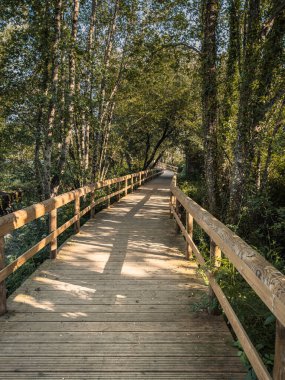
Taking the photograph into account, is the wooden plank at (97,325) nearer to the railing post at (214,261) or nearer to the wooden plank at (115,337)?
the wooden plank at (115,337)

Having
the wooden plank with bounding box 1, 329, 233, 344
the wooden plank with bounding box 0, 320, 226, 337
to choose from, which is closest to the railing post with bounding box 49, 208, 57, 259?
the wooden plank with bounding box 0, 320, 226, 337

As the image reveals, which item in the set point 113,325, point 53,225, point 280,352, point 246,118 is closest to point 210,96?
point 246,118

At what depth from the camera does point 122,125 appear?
24891 millimetres

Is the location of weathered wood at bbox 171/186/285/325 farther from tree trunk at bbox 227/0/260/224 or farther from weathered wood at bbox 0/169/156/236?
tree trunk at bbox 227/0/260/224

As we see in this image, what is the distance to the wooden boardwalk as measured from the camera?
270 cm

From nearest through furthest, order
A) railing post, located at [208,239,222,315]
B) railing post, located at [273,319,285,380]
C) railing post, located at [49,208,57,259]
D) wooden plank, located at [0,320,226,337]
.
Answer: railing post, located at [273,319,285,380]
wooden plank, located at [0,320,226,337]
railing post, located at [208,239,222,315]
railing post, located at [49,208,57,259]

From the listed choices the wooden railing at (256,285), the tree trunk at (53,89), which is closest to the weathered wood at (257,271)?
the wooden railing at (256,285)

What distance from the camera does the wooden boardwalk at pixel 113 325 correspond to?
2.70 m

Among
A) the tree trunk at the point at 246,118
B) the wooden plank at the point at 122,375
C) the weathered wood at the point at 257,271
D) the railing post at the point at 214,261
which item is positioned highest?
the tree trunk at the point at 246,118

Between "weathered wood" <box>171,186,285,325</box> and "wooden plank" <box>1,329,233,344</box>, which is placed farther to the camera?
"wooden plank" <box>1,329,233,344</box>

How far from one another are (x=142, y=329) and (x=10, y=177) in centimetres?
1065

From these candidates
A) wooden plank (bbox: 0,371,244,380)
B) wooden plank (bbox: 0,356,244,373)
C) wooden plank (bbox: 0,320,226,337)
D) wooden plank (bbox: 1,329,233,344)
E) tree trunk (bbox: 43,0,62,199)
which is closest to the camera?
wooden plank (bbox: 0,371,244,380)

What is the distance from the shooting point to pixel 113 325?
3.42 metres

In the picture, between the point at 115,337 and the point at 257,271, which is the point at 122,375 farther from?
the point at 257,271
